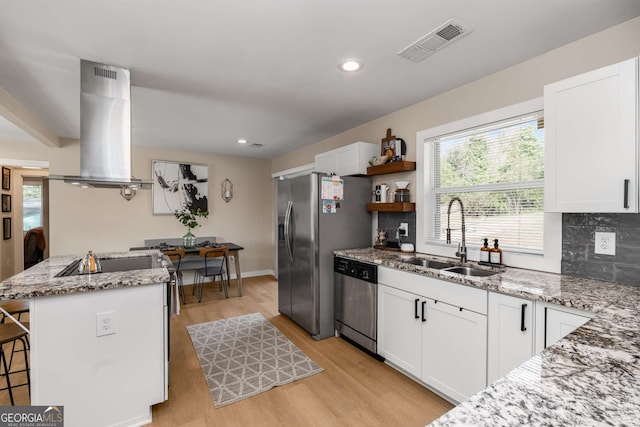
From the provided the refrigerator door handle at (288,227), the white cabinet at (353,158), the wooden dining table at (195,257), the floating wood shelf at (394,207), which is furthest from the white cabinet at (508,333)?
the wooden dining table at (195,257)

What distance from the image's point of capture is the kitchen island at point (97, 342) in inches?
67.2

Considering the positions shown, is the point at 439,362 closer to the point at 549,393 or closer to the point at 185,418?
the point at 549,393

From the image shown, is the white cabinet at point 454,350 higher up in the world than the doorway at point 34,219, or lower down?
lower down

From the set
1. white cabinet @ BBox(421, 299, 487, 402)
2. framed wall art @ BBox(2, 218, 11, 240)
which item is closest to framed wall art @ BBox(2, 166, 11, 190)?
framed wall art @ BBox(2, 218, 11, 240)

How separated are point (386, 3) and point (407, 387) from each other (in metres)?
2.59

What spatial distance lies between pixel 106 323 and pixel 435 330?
7.13ft

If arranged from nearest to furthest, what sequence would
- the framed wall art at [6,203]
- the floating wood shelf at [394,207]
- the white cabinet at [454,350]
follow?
the white cabinet at [454,350], the floating wood shelf at [394,207], the framed wall art at [6,203]

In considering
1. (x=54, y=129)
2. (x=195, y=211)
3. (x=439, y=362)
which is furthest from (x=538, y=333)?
(x=54, y=129)

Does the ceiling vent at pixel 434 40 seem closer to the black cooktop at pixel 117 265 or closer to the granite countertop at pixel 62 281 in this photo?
the granite countertop at pixel 62 281

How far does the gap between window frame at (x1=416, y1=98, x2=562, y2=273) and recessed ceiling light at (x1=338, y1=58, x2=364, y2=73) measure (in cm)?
104

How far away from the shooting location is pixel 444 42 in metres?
1.99

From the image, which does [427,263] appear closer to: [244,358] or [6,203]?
[244,358]

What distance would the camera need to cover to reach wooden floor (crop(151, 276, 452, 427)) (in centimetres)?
199

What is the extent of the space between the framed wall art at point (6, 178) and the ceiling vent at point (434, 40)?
22.4 feet
